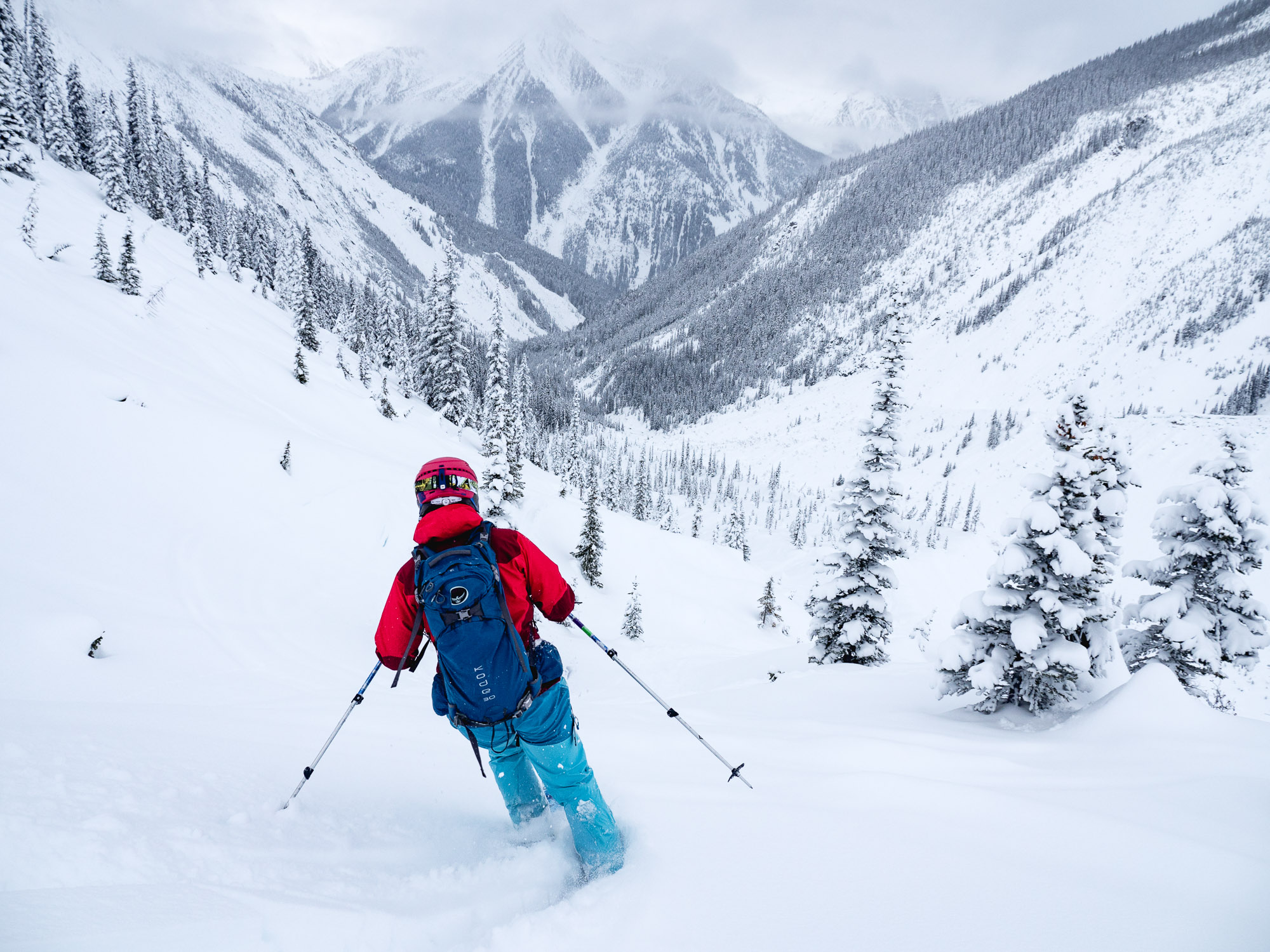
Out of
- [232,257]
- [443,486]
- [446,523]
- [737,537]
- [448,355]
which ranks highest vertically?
[232,257]

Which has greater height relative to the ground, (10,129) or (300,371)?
(10,129)

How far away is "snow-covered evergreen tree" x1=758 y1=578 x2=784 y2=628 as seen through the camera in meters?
30.3

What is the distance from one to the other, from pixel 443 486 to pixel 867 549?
13933mm

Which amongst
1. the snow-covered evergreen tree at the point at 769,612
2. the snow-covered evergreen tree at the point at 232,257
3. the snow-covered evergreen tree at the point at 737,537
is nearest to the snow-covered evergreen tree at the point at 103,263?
the snow-covered evergreen tree at the point at 232,257

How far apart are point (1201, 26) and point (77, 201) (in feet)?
1055

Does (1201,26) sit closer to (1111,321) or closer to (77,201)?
(1111,321)

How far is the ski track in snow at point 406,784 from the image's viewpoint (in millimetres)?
2732

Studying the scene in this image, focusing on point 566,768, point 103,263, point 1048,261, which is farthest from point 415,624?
point 1048,261

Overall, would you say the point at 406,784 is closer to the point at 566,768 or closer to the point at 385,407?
the point at 566,768

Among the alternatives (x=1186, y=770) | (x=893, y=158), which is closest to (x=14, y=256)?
(x=1186, y=770)

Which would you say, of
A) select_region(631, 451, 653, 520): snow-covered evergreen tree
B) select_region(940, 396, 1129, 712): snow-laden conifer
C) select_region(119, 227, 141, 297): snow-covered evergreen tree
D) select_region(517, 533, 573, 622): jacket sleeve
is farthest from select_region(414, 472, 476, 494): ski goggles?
select_region(631, 451, 653, 520): snow-covered evergreen tree

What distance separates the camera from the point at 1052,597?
25.4 feet

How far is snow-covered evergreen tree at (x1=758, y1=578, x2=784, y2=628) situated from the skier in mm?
27465

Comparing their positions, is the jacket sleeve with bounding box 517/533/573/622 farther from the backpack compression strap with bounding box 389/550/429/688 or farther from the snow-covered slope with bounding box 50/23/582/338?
the snow-covered slope with bounding box 50/23/582/338
